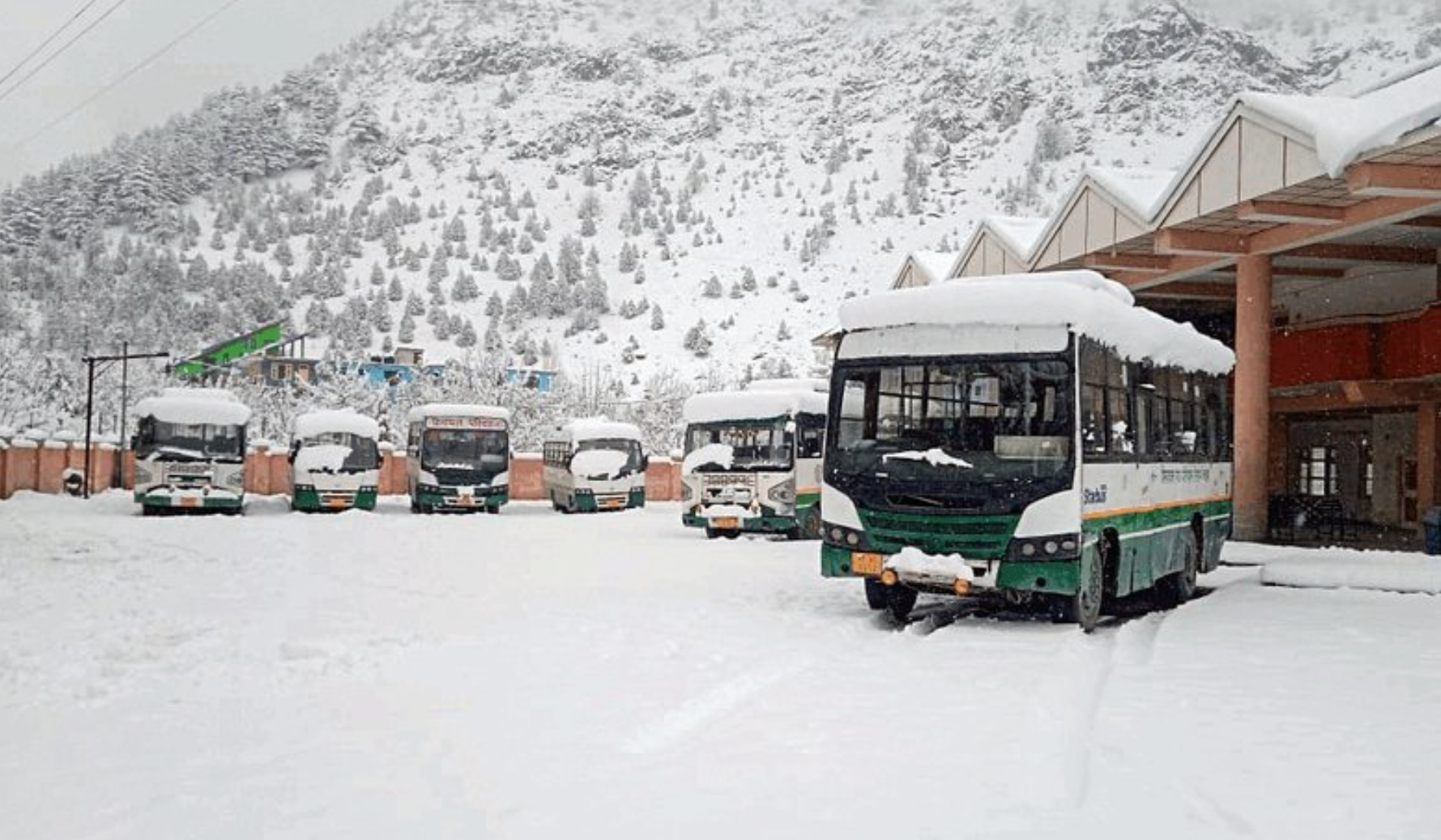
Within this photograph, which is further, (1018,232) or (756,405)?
(1018,232)

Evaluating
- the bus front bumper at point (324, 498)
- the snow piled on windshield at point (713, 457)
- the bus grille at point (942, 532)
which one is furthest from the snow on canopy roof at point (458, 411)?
the bus grille at point (942, 532)

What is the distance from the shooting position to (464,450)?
108ft

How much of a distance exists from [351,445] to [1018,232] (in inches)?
640

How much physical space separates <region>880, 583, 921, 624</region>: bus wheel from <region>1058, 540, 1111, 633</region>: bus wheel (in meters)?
1.40

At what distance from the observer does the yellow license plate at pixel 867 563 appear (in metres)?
12.0

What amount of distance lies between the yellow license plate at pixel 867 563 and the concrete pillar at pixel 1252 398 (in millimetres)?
12585

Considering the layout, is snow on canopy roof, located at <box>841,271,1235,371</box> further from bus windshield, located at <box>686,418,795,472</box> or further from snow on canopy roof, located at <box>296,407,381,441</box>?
snow on canopy roof, located at <box>296,407,381,441</box>

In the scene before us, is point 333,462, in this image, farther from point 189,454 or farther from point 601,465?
point 601,465

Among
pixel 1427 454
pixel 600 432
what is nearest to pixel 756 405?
pixel 600 432

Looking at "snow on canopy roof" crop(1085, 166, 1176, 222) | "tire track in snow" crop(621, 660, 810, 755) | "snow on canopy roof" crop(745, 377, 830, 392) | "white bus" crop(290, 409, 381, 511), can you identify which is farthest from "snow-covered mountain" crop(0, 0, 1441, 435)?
"tire track in snow" crop(621, 660, 810, 755)

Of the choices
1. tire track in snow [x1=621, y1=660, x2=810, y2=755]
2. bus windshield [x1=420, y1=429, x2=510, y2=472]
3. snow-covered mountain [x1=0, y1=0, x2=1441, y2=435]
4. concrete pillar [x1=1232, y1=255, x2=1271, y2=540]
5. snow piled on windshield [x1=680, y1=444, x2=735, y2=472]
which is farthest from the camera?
snow-covered mountain [x1=0, y1=0, x2=1441, y2=435]

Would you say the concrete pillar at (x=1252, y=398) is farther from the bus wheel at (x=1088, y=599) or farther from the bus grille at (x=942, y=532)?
the bus grille at (x=942, y=532)

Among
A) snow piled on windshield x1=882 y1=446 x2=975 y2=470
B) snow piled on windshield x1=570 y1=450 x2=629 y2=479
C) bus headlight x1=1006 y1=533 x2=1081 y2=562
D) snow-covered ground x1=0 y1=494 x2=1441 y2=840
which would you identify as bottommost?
snow-covered ground x1=0 y1=494 x2=1441 y2=840

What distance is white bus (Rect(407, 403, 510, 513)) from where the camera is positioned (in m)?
32.4
